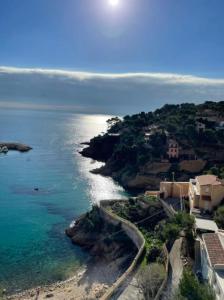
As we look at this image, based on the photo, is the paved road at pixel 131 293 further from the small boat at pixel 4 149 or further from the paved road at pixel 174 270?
the small boat at pixel 4 149

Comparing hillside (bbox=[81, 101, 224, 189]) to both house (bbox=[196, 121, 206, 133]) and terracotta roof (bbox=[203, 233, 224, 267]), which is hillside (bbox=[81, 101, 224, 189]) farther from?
terracotta roof (bbox=[203, 233, 224, 267])

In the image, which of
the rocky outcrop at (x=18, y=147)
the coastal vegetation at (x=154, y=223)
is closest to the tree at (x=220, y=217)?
the coastal vegetation at (x=154, y=223)

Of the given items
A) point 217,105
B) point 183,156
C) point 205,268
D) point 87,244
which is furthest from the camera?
point 217,105

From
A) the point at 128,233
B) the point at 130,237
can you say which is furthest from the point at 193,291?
the point at 128,233

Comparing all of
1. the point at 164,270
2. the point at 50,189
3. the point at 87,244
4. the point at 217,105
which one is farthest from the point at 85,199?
the point at 217,105

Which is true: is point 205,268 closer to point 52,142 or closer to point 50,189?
point 50,189

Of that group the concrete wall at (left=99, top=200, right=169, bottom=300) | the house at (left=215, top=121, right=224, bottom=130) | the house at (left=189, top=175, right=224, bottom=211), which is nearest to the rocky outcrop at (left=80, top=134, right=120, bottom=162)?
the house at (left=215, top=121, right=224, bottom=130)

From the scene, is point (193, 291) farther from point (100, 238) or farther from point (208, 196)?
point (100, 238)
